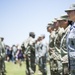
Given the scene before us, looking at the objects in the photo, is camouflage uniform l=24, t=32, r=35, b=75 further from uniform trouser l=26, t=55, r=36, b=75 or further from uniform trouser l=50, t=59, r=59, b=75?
uniform trouser l=50, t=59, r=59, b=75

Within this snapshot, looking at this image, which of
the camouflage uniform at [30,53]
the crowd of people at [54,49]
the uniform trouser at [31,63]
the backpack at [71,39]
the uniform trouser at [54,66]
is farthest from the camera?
the uniform trouser at [31,63]

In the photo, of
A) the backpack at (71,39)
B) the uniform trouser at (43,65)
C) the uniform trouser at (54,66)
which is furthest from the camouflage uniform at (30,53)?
the backpack at (71,39)

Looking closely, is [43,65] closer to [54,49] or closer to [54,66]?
[54,66]

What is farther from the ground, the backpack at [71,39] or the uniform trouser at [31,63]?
the backpack at [71,39]

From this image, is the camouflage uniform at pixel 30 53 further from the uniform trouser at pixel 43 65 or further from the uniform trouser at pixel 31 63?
the uniform trouser at pixel 43 65

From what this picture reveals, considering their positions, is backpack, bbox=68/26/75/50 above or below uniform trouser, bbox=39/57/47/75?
above

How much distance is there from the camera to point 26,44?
1521 centimetres

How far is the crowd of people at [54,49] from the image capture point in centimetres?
601

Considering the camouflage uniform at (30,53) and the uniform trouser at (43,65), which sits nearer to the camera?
the uniform trouser at (43,65)

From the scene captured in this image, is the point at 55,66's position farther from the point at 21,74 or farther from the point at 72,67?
the point at 21,74

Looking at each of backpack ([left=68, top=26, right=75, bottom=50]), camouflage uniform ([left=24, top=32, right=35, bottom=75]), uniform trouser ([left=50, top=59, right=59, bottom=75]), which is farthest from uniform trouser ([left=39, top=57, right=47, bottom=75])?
backpack ([left=68, top=26, right=75, bottom=50])

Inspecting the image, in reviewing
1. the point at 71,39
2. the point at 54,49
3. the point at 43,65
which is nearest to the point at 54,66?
the point at 54,49

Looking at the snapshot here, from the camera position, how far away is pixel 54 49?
34.7 ft

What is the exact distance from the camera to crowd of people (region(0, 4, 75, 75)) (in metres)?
6.01
